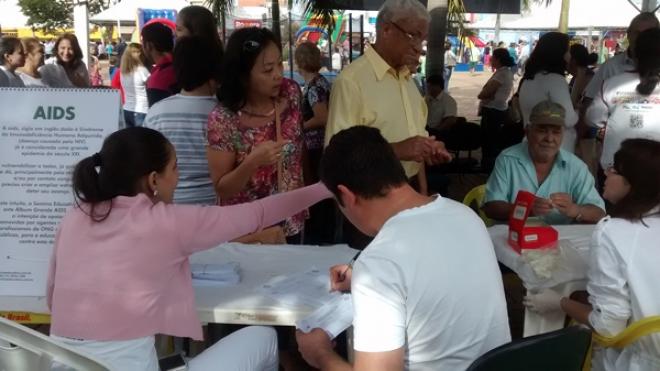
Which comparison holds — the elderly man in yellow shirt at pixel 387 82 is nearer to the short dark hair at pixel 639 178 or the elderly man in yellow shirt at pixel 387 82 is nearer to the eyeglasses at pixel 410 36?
the eyeglasses at pixel 410 36

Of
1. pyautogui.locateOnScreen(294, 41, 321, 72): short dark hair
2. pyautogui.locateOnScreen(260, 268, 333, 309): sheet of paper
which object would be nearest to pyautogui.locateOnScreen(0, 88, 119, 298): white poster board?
pyautogui.locateOnScreen(260, 268, 333, 309): sheet of paper

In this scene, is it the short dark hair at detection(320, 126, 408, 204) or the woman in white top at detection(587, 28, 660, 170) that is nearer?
the short dark hair at detection(320, 126, 408, 204)

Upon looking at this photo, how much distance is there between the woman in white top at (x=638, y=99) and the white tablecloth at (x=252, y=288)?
2039mm

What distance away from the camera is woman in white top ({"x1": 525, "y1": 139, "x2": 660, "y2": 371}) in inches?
73.6

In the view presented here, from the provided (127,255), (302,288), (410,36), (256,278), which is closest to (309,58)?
(410,36)

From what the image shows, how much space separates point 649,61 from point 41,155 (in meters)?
3.25

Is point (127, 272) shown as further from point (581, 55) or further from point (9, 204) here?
point (581, 55)

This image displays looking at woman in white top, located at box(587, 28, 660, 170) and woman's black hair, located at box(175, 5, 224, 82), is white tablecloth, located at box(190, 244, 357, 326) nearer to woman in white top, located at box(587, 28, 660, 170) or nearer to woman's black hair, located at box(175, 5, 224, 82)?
woman's black hair, located at box(175, 5, 224, 82)

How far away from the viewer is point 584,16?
13.5 metres

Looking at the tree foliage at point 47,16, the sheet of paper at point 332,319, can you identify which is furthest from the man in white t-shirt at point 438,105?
the tree foliage at point 47,16

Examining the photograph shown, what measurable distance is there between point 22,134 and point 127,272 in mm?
990

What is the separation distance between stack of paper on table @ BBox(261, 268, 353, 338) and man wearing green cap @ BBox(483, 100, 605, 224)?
3.77 feet

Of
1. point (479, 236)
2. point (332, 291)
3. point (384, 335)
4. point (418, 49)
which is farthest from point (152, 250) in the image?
point (418, 49)

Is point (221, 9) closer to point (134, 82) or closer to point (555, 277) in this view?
point (134, 82)
